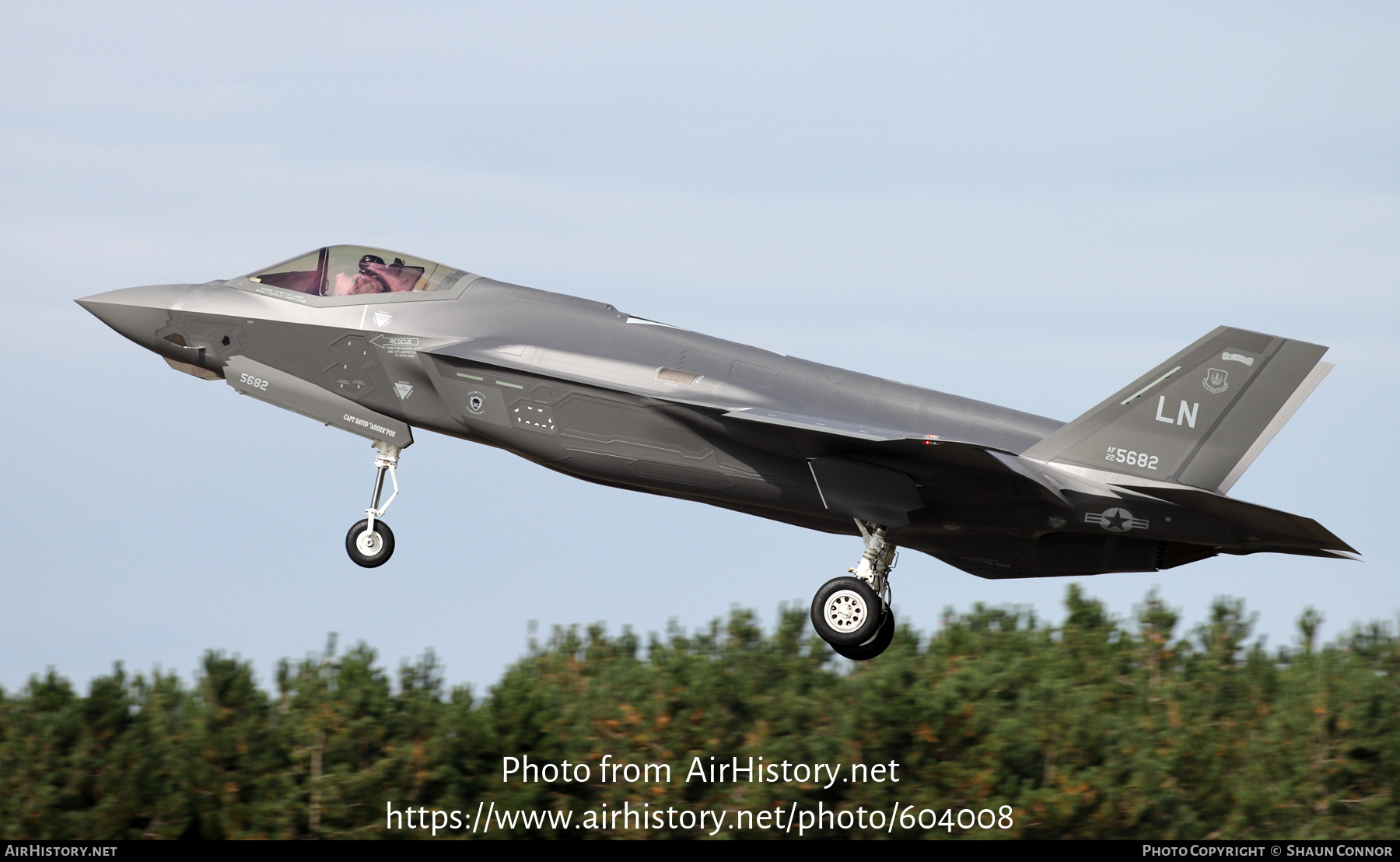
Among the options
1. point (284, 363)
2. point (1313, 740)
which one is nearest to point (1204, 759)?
point (1313, 740)

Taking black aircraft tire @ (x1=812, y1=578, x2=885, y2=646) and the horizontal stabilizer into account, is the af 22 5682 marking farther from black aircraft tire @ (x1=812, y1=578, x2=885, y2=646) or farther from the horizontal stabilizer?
the horizontal stabilizer

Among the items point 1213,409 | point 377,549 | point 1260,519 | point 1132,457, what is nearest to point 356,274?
point 377,549

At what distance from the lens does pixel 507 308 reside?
16.0m

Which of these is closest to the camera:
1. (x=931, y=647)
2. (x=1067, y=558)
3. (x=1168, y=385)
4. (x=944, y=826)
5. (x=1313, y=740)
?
(x=1168, y=385)

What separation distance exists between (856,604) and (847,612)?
0.13 metres

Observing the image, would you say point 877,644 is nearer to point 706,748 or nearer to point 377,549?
point 377,549

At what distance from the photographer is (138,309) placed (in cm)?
1667

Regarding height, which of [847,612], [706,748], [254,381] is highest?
[254,381]

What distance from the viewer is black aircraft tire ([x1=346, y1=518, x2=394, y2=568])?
52.7 ft

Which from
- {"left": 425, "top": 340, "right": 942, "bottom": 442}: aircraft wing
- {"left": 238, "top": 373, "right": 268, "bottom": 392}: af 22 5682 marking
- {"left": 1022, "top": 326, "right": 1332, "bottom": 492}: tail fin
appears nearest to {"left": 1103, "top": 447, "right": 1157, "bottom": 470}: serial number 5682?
{"left": 1022, "top": 326, "right": 1332, "bottom": 492}: tail fin

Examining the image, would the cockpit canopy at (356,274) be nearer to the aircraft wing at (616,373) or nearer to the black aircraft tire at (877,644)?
the aircraft wing at (616,373)

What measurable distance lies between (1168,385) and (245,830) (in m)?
24.0

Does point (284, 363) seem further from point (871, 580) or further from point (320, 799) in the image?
point (320, 799)

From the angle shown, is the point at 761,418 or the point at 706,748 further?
the point at 706,748
